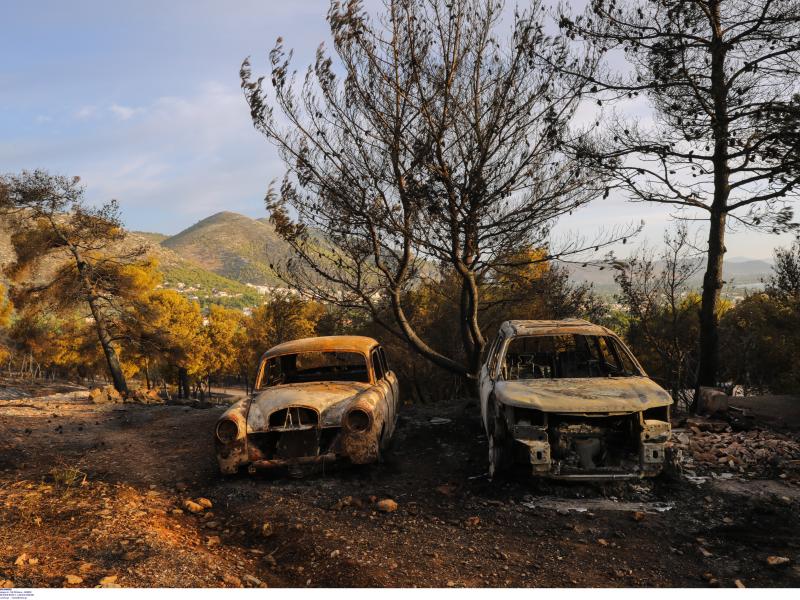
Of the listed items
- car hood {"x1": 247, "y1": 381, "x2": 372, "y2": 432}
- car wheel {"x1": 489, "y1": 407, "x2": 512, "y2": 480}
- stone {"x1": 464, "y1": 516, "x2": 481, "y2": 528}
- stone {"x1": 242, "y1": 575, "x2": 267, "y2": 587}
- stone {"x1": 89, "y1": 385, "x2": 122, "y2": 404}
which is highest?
car hood {"x1": 247, "y1": 381, "x2": 372, "y2": 432}

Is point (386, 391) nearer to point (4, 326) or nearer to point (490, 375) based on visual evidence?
point (490, 375)

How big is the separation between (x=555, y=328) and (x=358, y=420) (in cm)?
268

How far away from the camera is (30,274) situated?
871 inches

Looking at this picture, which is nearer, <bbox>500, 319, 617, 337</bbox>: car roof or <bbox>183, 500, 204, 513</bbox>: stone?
<bbox>183, 500, 204, 513</bbox>: stone

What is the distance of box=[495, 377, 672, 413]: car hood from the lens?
207 inches

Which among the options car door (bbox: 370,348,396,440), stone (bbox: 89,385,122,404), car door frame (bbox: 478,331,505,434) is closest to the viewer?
car door frame (bbox: 478,331,505,434)

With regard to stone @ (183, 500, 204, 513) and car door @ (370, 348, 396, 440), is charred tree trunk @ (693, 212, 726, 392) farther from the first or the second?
stone @ (183, 500, 204, 513)

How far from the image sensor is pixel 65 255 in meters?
22.1

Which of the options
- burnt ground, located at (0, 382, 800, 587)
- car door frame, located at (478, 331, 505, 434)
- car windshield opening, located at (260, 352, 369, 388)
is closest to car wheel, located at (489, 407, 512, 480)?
burnt ground, located at (0, 382, 800, 587)

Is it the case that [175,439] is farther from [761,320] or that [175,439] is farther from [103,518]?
[761,320]

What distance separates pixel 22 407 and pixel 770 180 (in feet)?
50.3

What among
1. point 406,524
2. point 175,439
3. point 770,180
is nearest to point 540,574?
point 406,524

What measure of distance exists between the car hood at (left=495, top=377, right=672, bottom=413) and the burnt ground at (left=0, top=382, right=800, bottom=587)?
0.85 m

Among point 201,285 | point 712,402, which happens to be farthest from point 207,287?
point 712,402
